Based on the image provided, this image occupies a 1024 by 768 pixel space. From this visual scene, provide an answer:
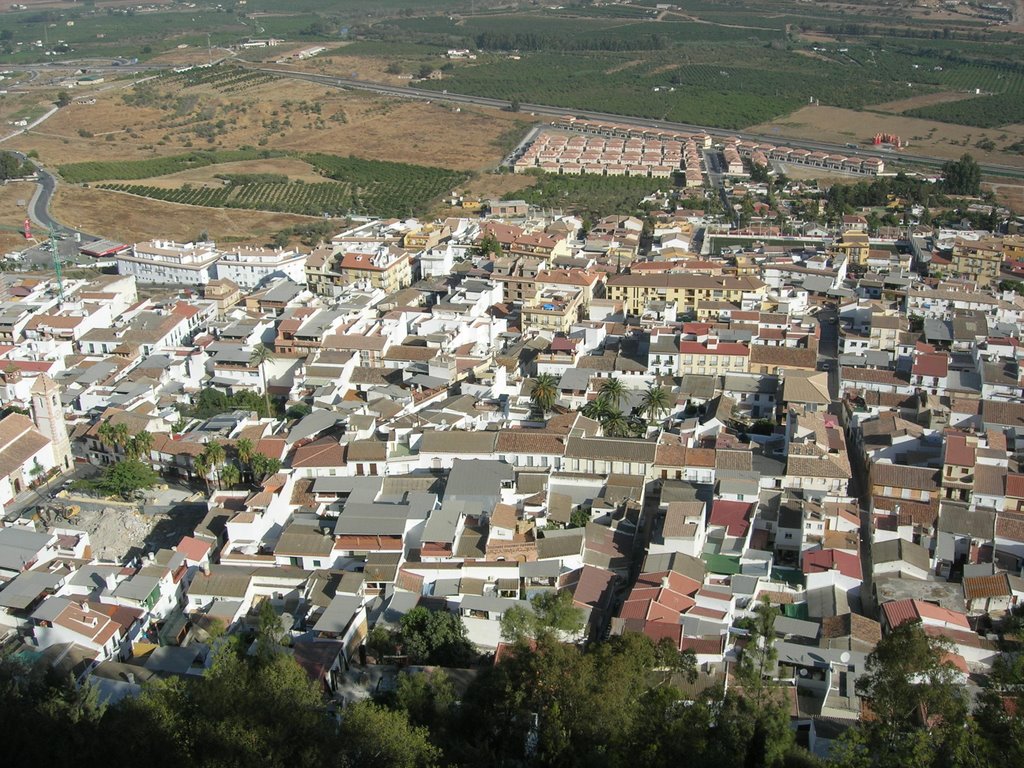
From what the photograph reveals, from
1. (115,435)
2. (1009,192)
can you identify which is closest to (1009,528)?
(115,435)

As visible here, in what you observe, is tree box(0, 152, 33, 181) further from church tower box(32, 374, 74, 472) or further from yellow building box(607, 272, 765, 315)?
yellow building box(607, 272, 765, 315)

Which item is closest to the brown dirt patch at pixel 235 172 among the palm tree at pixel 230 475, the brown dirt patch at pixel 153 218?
the brown dirt patch at pixel 153 218

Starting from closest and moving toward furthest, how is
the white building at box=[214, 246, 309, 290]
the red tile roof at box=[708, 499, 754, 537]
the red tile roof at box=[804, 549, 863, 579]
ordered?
the red tile roof at box=[804, 549, 863, 579]
the red tile roof at box=[708, 499, 754, 537]
the white building at box=[214, 246, 309, 290]

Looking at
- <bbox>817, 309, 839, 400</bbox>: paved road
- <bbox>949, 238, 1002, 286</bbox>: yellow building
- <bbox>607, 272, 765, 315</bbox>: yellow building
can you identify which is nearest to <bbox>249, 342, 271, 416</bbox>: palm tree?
<bbox>607, 272, 765, 315</bbox>: yellow building

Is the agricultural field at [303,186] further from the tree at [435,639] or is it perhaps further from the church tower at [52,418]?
the tree at [435,639]

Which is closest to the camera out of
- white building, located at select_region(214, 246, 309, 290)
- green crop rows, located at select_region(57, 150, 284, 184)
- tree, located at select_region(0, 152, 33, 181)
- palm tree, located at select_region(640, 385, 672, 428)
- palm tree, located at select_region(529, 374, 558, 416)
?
palm tree, located at select_region(529, 374, 558, 416)

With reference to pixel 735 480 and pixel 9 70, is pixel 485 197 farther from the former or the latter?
pixel 9 70
